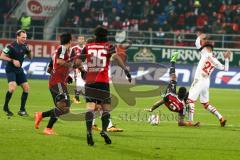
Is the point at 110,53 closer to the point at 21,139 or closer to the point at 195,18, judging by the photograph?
the point at 21,139

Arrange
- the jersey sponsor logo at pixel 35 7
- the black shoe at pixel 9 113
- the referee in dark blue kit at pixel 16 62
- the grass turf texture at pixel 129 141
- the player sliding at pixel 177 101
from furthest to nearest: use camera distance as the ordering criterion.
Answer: the jersey sponsor logo at pixel 35 7
the referee in dark blue kit at pixel 16 62
the black shoe at pixel 9 113
the player sliding at pixel 177 101
the grass turf texture at pixel 129 141

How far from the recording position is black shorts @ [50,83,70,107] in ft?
50.6

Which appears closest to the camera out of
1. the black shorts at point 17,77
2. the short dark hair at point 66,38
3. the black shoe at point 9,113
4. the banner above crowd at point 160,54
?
the short dark hair at point 66,38

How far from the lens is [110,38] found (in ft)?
128

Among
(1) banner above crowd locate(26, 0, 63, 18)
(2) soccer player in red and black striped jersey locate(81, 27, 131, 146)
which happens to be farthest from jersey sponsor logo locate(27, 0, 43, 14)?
(2) soccer player in red and black striped jersey locate(81, 27, 131, 146)

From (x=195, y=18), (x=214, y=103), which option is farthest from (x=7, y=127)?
(x=195, y=18)

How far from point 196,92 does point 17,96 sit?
32.9ft

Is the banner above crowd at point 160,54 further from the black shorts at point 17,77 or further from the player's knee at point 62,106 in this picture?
the player's knee at point 62,106

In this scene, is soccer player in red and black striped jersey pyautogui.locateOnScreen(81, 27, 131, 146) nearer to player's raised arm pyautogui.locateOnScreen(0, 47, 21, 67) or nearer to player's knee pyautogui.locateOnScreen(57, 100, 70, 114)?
player's knee pyautogui.locateOnScreen(57, 100, 70, 114)

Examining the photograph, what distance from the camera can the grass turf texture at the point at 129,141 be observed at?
12.1 m

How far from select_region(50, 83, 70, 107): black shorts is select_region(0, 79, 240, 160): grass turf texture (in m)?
0.76

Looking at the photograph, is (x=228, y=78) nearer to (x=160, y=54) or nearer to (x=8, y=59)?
(x=160, y=54)

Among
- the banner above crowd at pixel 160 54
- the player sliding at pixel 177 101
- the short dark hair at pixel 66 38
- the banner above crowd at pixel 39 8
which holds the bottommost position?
the player sliding at pixel 177 101

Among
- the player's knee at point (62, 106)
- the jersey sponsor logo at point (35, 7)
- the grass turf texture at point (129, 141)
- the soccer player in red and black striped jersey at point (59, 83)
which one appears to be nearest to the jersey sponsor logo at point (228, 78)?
the grass turf texture at point (129, 141)
